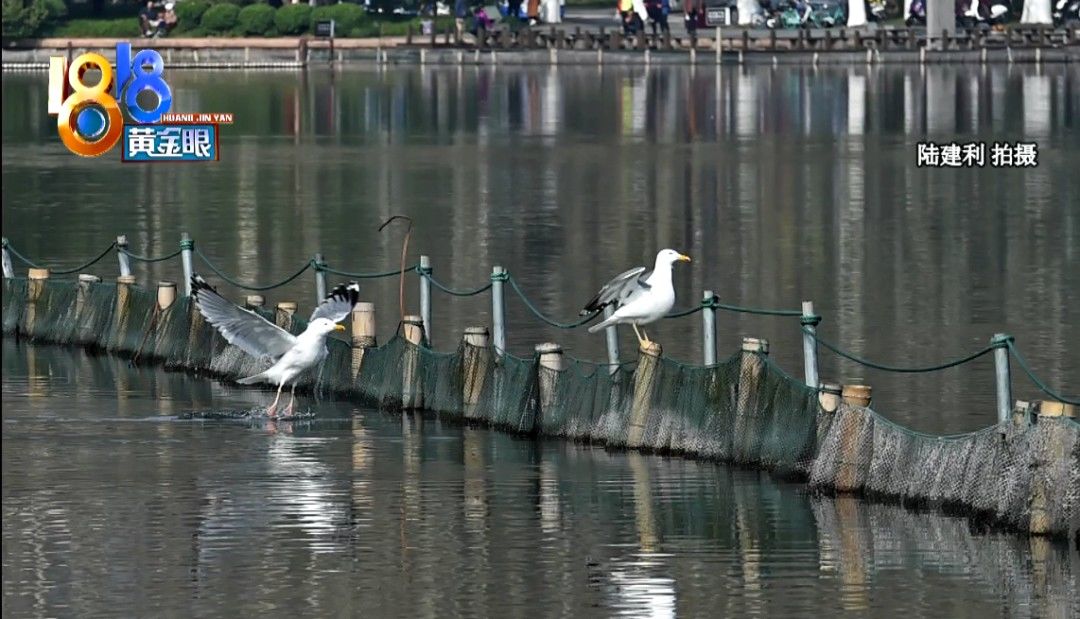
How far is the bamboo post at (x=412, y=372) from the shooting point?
26766mm

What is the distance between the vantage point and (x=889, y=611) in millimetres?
17828

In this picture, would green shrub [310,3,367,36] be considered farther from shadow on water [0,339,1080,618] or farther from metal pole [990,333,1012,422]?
metal pole [990,333,1012,422]

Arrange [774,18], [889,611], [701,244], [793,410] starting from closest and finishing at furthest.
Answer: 1. [889,611]
2. [793,410]
3. [701,244]
4. [774,18]

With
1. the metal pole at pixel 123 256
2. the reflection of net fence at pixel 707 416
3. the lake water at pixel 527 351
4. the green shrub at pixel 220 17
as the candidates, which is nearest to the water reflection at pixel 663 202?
the lake water at pixel 527 351

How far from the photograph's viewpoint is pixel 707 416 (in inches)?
920

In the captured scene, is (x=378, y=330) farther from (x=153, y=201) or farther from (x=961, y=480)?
(x=153, y=201)

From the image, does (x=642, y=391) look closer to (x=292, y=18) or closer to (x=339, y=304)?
(x=339, y=304)

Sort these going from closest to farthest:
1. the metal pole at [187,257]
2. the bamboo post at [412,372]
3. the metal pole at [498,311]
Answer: the metal pole at [498,311] < the bamboo post at [412,372] < the metal pole at [187,257]

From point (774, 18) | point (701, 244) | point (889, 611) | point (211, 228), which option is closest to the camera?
point (889, 611)

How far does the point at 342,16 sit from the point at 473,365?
9811 cm

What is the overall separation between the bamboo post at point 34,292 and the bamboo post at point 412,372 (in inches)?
323

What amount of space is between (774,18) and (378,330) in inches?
3660

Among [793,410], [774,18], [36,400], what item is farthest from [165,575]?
[774,18]

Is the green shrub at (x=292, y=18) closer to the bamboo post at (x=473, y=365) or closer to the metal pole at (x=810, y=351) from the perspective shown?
the bamboo post at (x=473, y=365)
